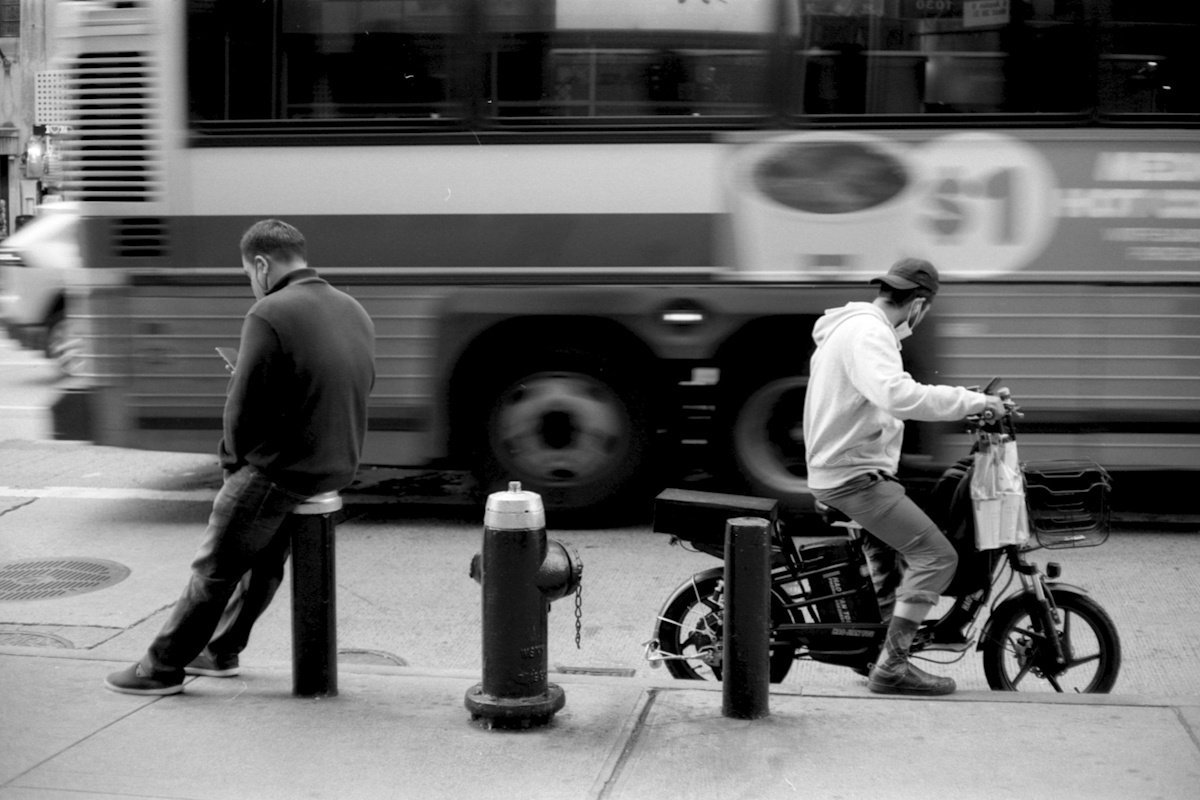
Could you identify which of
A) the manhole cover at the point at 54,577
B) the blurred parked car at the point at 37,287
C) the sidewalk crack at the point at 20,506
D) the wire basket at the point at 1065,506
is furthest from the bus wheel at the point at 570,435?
the blurred parked car at the point at 37,287

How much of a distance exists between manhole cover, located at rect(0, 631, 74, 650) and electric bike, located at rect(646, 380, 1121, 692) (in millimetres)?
2727

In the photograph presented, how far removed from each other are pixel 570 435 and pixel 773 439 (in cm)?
119

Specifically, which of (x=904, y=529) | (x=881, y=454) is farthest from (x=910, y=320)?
(x=904, y=529)

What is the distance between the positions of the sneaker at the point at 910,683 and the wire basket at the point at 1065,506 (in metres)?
0.62

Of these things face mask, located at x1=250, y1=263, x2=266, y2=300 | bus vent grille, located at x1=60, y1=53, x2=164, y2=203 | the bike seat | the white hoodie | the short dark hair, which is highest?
bus vent grille, located at x1=60, y1=53, x2=164, y2=203

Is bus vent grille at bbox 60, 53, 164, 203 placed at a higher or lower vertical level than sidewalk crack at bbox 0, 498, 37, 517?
higher

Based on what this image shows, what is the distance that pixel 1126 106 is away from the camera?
7996 millimetres

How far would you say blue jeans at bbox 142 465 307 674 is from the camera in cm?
504

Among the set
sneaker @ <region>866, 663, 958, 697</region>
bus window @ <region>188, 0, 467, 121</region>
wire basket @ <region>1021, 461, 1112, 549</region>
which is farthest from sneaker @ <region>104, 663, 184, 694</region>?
bus window @ <region>188, 0, 467, 121</region>

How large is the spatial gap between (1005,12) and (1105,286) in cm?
161

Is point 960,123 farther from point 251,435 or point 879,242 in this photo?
point 251,435

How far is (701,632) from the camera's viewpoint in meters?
5.41

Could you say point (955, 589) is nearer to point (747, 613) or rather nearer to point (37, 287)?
point (747, 613)

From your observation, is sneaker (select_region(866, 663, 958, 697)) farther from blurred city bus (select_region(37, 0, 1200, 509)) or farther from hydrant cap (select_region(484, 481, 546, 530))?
blurred city bus (select_region(37, 0, 1200, 509))
